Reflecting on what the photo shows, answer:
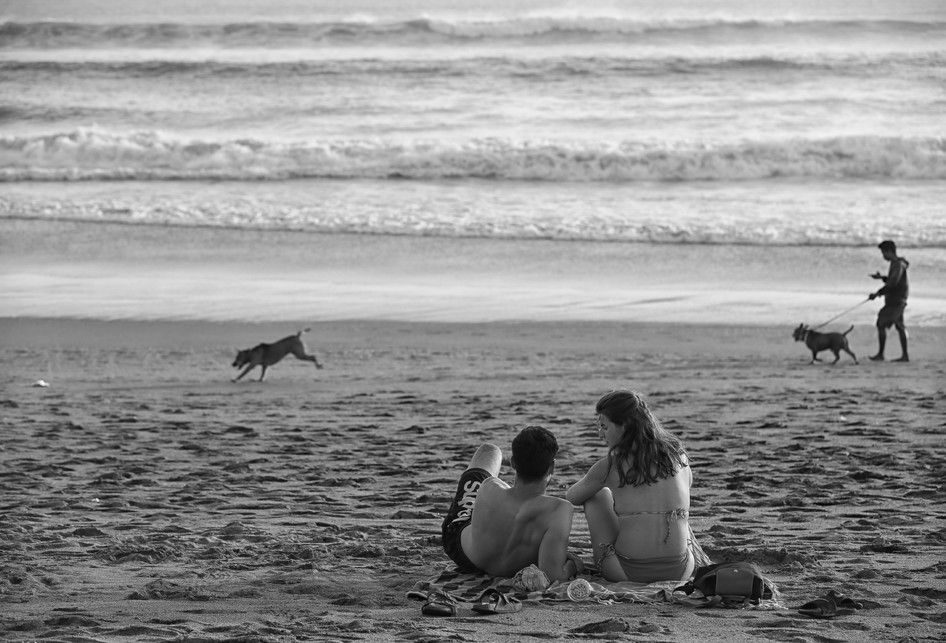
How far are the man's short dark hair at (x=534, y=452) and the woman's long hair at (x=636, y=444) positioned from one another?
21cm

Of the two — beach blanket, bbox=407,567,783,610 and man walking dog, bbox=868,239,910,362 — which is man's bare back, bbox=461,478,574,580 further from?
man walking dog, bbox=868,239,910,362

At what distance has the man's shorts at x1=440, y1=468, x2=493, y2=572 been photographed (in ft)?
15.7

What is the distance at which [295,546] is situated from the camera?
513 cm

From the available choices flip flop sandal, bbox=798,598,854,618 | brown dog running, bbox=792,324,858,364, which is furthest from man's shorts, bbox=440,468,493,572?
brown dog running, bbox=792,324,858,364

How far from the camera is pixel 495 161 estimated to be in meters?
24.8

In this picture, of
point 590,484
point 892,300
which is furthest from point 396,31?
point 590,484

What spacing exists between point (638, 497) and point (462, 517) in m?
0.70

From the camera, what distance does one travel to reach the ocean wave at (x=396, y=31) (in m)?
36.4

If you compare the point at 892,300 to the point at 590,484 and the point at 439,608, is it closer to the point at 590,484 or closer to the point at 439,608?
the point at 590,484

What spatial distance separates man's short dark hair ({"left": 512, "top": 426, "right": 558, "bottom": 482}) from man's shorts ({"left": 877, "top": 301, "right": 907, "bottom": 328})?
276 inches

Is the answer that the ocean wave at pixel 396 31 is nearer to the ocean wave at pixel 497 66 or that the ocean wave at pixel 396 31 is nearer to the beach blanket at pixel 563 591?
the ocean wave at pixel 497 66

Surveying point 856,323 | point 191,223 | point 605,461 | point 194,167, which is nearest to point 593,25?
point 194,167

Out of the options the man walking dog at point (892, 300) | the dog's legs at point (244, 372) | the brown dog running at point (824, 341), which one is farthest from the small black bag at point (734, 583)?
the man walking dog at point (892, 300)

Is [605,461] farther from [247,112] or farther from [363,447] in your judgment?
[247,112]
